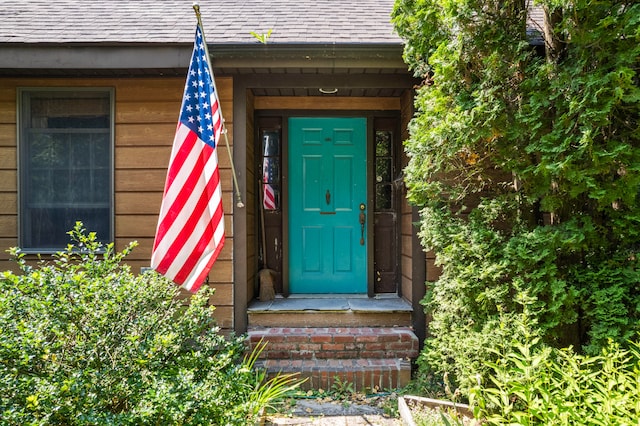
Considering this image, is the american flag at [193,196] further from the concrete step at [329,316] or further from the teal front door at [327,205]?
the teal front door at [327,205]

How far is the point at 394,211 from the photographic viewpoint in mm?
4559

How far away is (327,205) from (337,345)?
1.60 m

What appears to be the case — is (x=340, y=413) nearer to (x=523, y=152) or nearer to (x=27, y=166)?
(x=523, y=152)

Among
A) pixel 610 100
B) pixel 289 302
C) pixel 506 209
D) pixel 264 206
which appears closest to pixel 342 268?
pixel 289 302

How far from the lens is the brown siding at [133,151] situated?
12.3ft

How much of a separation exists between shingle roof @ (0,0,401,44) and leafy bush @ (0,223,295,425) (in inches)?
86.8

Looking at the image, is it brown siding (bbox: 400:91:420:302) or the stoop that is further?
brown siding (bbox: 400:91:420:302)

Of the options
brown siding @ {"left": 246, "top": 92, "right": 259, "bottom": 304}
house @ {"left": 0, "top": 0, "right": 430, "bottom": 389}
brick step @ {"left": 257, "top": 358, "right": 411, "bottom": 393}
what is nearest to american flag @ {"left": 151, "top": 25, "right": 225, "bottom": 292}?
house @ {"left": 0, "top": 0, "right": 430, "bottom": 389}

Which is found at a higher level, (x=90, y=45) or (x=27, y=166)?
(x=90, y=45)

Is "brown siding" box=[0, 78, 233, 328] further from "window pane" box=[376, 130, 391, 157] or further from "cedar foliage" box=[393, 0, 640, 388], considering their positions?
"cedar foliage" box=[393, 0, 640, 388]

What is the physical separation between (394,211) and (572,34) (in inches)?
99.2

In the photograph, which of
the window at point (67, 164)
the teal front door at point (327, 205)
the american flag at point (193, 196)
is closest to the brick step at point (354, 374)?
the teal front door at point (327, 205)

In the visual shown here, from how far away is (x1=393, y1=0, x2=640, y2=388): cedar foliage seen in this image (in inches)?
90.4

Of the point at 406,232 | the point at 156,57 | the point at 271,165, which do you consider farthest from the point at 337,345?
the point at 156,57
